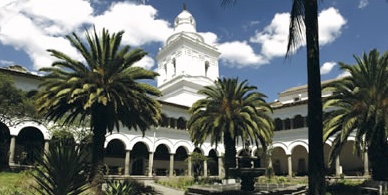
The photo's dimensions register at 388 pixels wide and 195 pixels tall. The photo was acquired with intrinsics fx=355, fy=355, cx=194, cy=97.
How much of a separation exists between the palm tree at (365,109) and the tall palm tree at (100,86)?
10637 mm

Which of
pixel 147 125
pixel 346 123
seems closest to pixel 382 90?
pixel 346 123

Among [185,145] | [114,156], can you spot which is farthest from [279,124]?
[114,156]

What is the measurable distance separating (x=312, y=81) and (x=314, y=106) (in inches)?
25.6

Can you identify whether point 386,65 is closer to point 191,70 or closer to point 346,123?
point 346,123

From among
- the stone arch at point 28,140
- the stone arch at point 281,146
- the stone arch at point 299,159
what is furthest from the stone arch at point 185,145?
the stone arch at point 28,140

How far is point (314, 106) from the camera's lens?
29.1 ft

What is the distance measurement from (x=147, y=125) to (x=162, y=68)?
3196cm

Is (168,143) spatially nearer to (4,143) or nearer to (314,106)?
(4,143)

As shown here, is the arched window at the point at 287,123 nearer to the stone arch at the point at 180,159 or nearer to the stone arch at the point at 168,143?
the stone arch at the point at 180,159

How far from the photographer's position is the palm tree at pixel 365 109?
19516mm

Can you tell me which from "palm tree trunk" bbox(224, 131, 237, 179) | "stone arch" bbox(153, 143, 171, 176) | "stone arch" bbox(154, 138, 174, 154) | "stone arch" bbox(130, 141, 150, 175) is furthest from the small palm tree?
"stone arch" bbox(153, 143, 171, 176)

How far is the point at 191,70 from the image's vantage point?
48125 millimetres

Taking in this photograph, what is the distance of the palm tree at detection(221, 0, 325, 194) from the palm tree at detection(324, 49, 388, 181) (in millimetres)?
11576

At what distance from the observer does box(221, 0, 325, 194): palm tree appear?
27.7 feet
